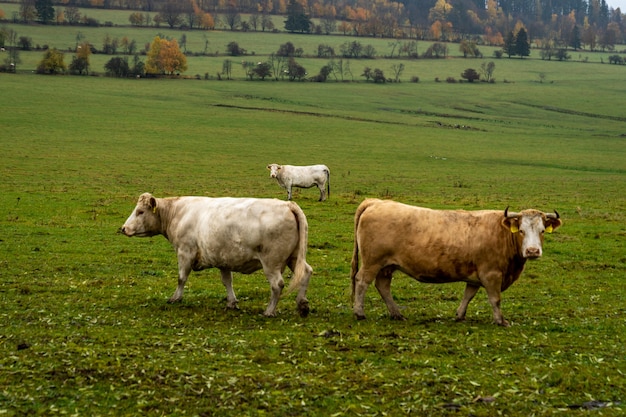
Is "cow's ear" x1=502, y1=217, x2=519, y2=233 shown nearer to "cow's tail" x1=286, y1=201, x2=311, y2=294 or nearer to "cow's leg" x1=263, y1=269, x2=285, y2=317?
"cow's tail" x1=286, y1=201, x2=311, y2=294

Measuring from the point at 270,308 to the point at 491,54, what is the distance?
548ft

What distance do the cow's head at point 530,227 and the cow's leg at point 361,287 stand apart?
95.2 inches

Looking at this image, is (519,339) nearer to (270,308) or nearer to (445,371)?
(445,371)

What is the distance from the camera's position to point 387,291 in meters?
13.5

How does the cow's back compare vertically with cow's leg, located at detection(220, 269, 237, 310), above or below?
above

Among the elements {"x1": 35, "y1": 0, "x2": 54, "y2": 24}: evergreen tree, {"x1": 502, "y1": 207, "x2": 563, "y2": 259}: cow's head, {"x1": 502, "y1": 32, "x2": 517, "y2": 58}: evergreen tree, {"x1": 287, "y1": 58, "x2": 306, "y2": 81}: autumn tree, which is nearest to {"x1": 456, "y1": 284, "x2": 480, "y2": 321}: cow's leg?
{"x1": 502, "y1": 207, "x2": 563, "y2": 259}: cow's head

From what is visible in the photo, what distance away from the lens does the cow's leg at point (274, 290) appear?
13.2 meters

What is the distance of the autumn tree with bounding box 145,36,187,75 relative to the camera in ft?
374

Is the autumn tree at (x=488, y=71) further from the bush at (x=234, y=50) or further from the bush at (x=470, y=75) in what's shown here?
the bush at (x=234, y=50)

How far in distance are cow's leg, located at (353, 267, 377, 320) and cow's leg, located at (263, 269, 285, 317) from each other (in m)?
1.26

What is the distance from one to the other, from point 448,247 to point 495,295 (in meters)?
1.09

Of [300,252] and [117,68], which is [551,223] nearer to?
[300,252]

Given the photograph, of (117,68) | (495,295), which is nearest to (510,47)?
(117,68)

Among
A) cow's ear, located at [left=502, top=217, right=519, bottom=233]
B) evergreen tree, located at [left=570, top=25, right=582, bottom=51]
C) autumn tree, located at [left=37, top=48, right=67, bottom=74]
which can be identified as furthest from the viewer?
evergreen tree, located at [left=570, top=25, right=582, bottom=51]
